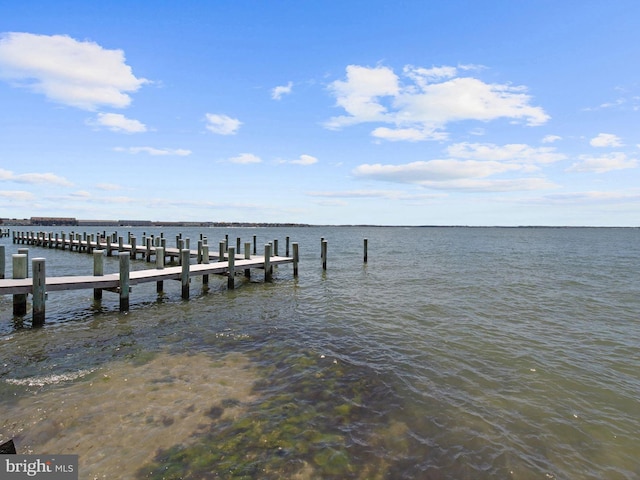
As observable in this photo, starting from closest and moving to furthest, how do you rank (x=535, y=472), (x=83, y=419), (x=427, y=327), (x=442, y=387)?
(x=535, y=472)
(x=83, y=419)
(x=442, y=387)
(x=427, y=327)

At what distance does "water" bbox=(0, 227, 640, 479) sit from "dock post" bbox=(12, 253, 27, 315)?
0.39 meters

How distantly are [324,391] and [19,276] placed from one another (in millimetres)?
11893

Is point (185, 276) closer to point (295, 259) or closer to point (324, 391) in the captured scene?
point (295, 259)

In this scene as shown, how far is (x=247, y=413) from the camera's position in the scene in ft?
19.0

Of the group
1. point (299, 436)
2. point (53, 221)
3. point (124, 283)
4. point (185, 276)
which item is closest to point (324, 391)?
point (299, 436)

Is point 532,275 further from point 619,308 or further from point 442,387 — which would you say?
point 442,387

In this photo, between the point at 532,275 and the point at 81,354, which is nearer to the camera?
the point at 81,354

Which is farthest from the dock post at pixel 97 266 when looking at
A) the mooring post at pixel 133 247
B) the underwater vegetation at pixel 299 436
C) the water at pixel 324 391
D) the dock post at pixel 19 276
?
the mooring post at pixel 133 247

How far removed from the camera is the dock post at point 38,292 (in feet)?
34.4

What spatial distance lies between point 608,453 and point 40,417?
8.69 meters

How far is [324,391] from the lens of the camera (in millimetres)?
6660

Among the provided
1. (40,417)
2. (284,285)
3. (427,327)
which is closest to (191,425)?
(40,417)

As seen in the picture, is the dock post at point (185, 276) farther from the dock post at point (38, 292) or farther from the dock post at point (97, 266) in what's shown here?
the dock post at point (38, 292)

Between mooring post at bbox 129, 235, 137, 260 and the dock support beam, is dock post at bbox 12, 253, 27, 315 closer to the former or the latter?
the dock support beam
